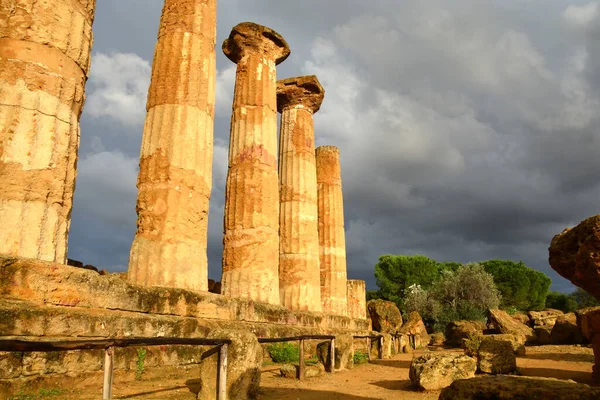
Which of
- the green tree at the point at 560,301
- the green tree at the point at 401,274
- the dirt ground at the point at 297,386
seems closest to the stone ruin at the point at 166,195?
the dirt ground at the point at 297,386

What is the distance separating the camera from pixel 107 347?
344 centimetres

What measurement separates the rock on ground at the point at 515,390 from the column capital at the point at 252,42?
11133 mm

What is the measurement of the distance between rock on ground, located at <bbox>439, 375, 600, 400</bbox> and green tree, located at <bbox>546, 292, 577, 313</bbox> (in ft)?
187

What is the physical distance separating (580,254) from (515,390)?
1.46 meters

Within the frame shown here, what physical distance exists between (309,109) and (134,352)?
11679 mm

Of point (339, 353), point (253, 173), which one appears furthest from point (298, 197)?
point (339, 353)

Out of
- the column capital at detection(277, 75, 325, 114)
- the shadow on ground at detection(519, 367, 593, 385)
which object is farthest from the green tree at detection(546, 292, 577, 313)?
the shadow on ground at detection(519, 367, 593, 385)

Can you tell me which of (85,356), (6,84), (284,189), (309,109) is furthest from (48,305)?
(309,109)

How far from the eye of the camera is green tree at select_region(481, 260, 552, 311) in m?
45.4

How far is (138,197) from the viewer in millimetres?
8406

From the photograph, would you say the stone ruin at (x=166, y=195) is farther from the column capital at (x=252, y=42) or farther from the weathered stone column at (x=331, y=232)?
the weathered stone column at (x=331, y=232)

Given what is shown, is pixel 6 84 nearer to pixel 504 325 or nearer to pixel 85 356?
pixel 85 356

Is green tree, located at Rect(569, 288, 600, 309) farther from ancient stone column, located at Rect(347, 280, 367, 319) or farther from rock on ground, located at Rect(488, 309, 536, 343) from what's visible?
ancient stone column, located at Rect(347, 280, 367, 319)

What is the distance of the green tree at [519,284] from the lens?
45438 millimetres
